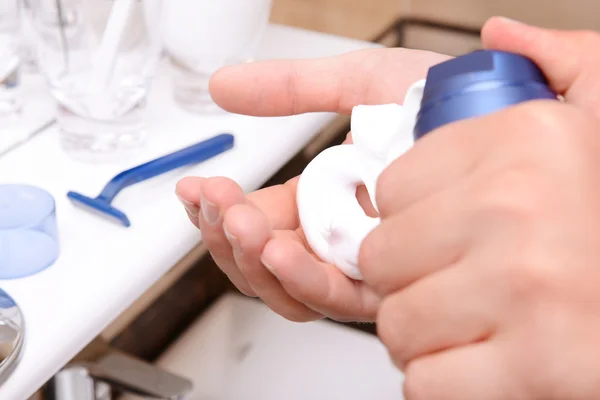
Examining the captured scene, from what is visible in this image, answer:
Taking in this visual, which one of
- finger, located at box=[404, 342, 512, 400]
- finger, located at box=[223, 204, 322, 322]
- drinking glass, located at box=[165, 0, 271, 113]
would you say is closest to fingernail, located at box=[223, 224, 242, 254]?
finger, located at box=[223, 204, 322, 322]

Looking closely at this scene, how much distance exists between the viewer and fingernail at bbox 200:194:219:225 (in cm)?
33

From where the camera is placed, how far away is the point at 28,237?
39cm

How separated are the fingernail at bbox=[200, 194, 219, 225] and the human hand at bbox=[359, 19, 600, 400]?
0.30ft

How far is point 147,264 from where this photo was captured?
41 cm

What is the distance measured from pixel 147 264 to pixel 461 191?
0.72 feet

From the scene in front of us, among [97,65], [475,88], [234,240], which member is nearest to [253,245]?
[234,240]

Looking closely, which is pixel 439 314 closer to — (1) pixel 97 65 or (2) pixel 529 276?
(2) pixel 529 276

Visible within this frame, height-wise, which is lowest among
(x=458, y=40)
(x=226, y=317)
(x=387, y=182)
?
(x=226, y=317)

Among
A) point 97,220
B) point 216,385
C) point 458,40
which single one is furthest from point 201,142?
point 458,40

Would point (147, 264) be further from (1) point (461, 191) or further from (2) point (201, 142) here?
(1) point (461, 191)

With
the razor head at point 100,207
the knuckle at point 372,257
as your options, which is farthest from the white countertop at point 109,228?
the knuckle at point 372,257

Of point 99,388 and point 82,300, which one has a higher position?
point 82,300

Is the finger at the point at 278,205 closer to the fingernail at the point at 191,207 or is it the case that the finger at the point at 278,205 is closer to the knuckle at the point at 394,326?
the fingernail at the point at 191,207

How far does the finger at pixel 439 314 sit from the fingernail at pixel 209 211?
103 millimetres
